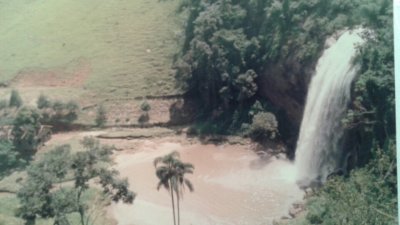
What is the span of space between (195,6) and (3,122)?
10252 millimetres

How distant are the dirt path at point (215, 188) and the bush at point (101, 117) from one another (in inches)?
83.5

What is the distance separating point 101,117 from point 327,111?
10025 millimetres

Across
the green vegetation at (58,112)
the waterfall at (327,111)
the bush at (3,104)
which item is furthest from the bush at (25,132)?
the waterfall at (327,111)

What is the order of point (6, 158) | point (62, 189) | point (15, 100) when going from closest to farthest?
point (62, 189) < point (6, 158) < point (15, 100)

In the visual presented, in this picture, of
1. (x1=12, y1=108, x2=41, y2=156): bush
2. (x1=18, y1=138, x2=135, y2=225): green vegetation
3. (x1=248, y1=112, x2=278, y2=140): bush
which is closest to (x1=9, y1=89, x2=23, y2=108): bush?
(x1=12, y1=108, x2=41, y2=156): bush

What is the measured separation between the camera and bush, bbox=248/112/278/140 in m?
21.3

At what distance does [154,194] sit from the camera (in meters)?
18.8

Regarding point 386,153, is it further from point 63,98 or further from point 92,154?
point 63,98

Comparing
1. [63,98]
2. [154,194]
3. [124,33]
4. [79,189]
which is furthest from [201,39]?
[79,189]

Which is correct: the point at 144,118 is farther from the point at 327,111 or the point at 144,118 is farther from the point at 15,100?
the point at 327,111

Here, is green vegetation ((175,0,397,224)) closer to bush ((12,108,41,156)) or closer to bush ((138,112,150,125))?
bush ((138,112,150,125))

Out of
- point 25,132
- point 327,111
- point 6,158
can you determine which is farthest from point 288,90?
point 6,158

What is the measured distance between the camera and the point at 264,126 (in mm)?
21312

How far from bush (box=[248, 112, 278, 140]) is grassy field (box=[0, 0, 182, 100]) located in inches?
187
